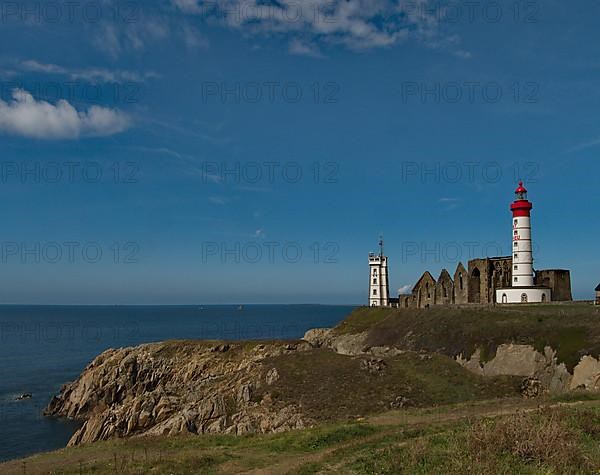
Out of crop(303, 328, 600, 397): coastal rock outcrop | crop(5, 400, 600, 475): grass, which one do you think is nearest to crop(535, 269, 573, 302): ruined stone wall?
crop(303, 328, 600, 397): coastal rock outcrop

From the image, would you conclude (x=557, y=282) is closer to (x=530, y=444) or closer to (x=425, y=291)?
(x=425, y=291)

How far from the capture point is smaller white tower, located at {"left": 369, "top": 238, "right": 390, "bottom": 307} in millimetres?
98188

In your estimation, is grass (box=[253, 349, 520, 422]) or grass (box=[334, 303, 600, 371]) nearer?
grass (box=[253, 349, 520, 422])

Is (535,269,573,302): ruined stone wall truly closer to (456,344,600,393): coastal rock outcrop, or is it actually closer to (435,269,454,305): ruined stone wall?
(435,269,454,305): ruined stone wall

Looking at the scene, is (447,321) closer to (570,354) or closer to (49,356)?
(570,354)

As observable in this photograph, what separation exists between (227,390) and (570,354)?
32.4m

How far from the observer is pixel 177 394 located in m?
58.5

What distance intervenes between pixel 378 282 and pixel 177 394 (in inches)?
2020

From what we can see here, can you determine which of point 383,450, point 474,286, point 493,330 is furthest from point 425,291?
point 383,450

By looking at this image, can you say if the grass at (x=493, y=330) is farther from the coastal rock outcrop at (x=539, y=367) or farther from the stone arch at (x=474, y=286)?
the stone arch at (x=474, y=286)

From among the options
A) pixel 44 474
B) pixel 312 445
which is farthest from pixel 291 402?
pixel 44 474

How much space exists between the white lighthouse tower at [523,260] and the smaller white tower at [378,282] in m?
34.8

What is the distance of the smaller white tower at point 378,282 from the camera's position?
322 ft

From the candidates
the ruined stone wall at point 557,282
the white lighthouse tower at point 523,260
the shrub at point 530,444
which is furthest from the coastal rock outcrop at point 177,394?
the ruined stone wall at point 557,282
